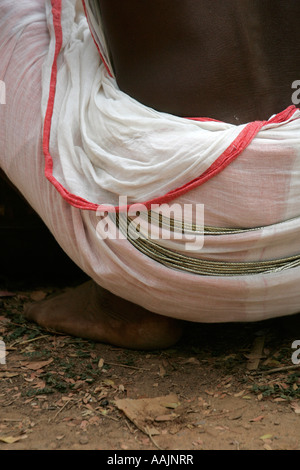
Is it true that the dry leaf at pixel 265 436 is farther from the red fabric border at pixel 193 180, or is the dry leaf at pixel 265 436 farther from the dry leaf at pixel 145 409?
the red fabric border at pixel 193 180

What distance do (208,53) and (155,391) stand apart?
38.5 inches

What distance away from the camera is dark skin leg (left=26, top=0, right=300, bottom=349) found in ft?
5.44

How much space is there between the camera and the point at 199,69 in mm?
1686

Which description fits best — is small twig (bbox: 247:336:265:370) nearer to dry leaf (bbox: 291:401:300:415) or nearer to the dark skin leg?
dry leaf (bbox: 291:401:300:415)

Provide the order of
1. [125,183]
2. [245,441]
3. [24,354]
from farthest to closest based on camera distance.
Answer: [24,354] < [125,183] < [245,441]

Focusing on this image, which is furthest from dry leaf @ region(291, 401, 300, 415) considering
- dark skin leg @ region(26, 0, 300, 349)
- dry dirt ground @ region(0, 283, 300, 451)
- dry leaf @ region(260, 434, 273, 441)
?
dark skin leg @ region(26, 0, 300, 349)

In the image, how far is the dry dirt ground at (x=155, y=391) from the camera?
153 cm

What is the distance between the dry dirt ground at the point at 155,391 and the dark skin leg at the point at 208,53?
2.47 feet

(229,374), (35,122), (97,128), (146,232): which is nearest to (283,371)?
(229,374)

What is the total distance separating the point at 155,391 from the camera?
69.4 inches

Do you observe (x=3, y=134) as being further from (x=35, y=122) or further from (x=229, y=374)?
(x=229, y=374)

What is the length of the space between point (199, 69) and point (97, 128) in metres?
0.34

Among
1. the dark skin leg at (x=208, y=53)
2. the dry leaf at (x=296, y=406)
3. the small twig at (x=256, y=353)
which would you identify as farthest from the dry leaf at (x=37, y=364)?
the dark skin leg at (x=208, y=53)

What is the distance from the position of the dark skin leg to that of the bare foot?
654 millimetres
